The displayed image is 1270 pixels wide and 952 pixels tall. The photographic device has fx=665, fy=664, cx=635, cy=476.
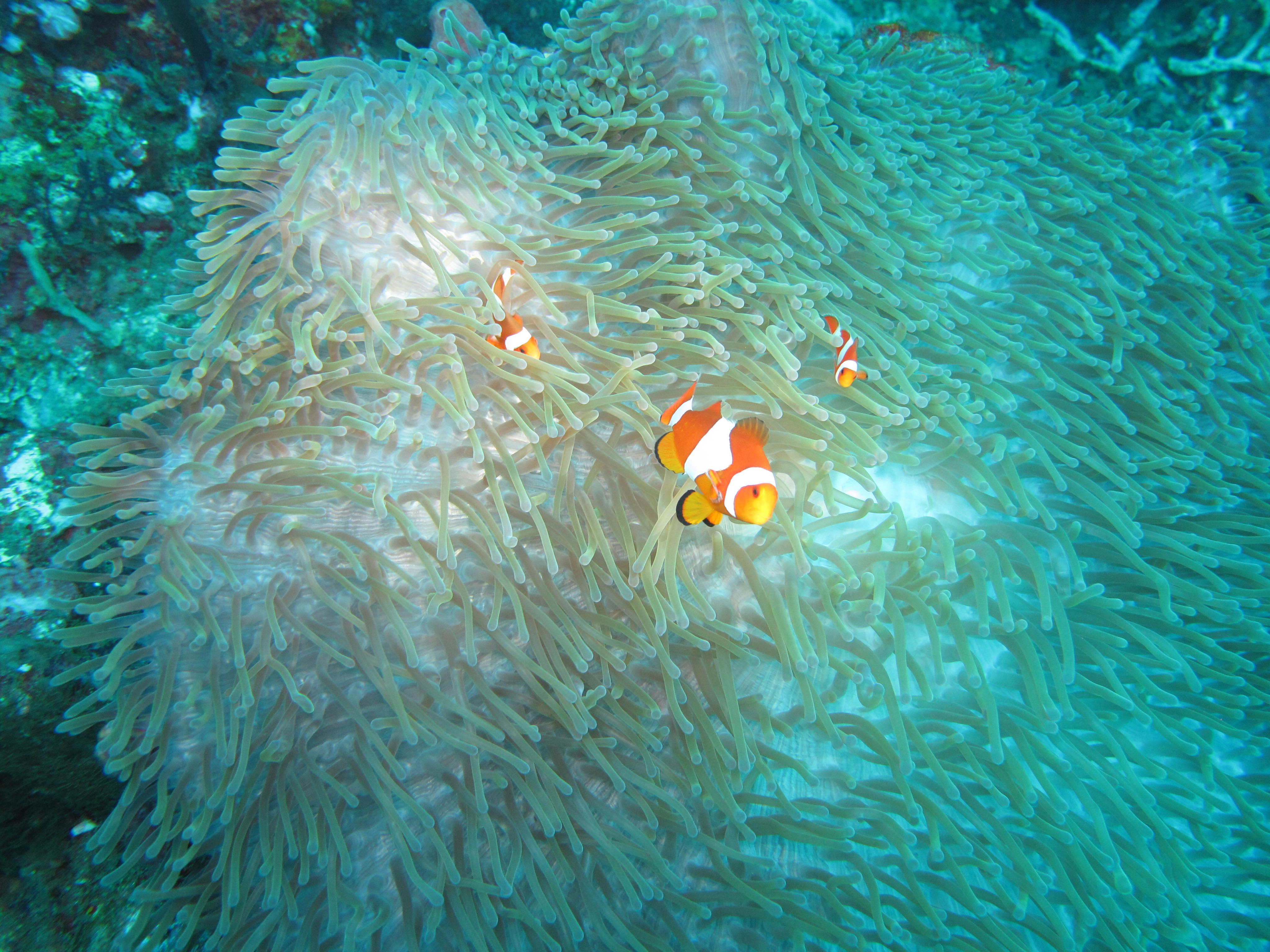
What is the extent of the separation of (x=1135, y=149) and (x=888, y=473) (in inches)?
71.6

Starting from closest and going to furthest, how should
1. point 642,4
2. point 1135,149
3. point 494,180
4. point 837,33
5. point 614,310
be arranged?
point 614,310
point 494,180
point 642,4
point 1135,149
point 837,33

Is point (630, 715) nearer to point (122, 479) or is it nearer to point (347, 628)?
point (347, 628)

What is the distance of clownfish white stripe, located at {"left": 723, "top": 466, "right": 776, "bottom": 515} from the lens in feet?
4.07

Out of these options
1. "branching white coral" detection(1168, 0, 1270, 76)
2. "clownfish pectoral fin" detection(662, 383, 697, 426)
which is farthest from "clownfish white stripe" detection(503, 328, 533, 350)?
"branching white coral" detection(1168, 0, 1270, 76)

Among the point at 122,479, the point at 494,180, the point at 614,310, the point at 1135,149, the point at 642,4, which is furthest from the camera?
the point at 1135,149

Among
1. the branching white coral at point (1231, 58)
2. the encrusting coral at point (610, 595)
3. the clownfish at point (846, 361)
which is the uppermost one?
the branching white coral at point (1231, 58)

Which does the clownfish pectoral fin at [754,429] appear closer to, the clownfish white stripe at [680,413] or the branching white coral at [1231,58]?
the clownfish white stripe at [680,413]

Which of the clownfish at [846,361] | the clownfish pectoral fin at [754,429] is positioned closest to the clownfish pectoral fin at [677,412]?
the clownfish pectoral fin at [754,429]

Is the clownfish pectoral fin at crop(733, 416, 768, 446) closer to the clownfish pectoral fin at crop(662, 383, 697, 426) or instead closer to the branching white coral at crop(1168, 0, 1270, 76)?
the clownfish pectoral fin at crop(662, 383, 697, 426)

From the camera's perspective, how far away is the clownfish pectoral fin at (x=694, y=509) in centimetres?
129

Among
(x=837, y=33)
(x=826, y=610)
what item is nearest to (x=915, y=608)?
(x=826, y=610)

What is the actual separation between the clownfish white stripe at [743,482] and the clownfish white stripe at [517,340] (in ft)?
2.31

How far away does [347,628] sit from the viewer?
1591mm

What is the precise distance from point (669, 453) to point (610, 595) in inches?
18.4
